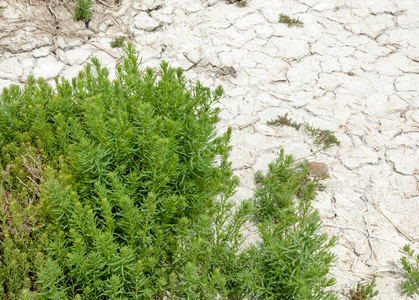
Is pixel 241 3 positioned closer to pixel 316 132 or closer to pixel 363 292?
pixel 316 132

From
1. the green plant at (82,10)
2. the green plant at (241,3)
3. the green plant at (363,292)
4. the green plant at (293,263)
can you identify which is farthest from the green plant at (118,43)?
the green plant at (363,292)

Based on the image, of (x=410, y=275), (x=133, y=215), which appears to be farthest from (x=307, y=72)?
(x=133, y=215)

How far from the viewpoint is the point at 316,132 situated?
4762 mm

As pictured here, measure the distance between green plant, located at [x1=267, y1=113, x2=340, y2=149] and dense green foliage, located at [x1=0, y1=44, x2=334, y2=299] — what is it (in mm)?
1141

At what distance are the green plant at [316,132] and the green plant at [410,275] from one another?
1503 mm

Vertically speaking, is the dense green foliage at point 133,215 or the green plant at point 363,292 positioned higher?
the dense green foliage at point 133,215

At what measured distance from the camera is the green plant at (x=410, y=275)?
3.21 metres

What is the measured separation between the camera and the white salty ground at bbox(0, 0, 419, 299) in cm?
395

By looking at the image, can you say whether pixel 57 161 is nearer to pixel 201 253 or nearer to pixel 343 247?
pixel 201 253

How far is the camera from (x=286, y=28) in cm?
625

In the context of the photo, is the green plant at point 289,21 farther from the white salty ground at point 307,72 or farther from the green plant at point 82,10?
the green plant at point 82,10

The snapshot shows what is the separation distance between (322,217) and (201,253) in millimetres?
1422

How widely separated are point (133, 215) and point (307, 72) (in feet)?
12.1

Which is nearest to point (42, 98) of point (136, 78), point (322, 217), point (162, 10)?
point (136, 78)
